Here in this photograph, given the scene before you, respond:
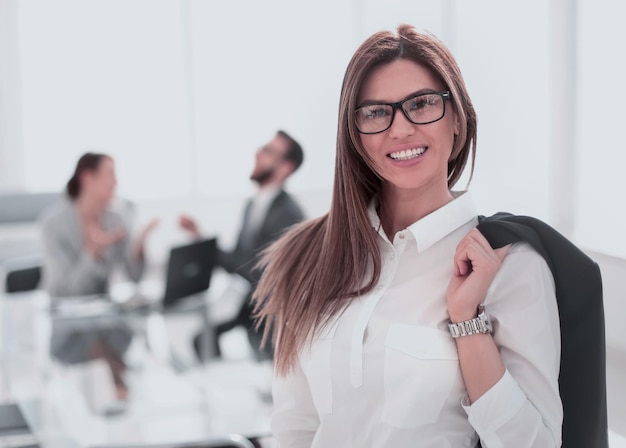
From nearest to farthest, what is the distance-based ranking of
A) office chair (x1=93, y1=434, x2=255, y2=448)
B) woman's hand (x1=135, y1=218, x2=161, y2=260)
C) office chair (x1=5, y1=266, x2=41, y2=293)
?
office chair (x1=93, y1=434, x2=255, y2=448), woman's hand (x1=135, y1=218, x2=161, y2=260), office chair (x1=5, y1=266, x2=41, y2=293)

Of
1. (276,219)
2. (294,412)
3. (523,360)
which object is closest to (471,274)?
(523,360)

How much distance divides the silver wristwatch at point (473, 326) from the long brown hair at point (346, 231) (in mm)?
264

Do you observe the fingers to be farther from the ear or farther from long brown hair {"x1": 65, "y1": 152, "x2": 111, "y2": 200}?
long brown hair {"x1": 65, "y1": 152, "x2": 111, "y2": 200}

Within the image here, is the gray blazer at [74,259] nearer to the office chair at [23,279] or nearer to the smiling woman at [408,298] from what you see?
the office chair at [23,279]

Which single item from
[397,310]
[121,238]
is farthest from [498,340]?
[121,238]

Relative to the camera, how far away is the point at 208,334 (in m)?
3.62

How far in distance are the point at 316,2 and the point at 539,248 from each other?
7.85 m

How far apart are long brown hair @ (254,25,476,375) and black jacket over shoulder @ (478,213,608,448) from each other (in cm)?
24

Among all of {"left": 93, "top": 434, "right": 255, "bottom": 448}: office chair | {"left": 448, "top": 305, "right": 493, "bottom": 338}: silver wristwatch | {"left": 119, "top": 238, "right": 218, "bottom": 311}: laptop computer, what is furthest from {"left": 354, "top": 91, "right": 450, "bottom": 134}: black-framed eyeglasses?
{"left": 119, "top": 238, "right": 218, "bottom": 311}: laptop computer

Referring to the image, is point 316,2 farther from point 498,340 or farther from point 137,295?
point 498,340

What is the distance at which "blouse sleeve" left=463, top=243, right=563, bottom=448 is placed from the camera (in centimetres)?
148

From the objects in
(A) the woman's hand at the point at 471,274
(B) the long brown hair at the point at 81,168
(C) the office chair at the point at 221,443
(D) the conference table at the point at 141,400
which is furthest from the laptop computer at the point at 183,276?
(A) the woman's hand at the point at 471,274

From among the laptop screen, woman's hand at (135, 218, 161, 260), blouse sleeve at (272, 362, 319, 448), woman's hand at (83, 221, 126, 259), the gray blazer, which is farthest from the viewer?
woman's hand at (135, 218, 161, 260)

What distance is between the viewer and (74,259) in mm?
4707
